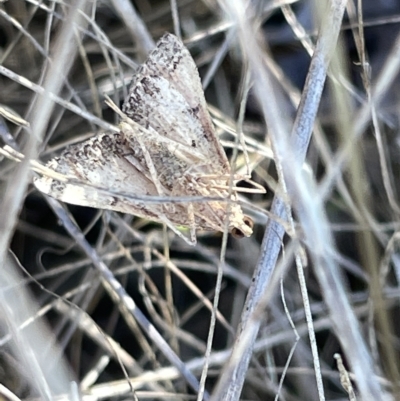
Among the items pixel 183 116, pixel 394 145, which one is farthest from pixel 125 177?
pixel 394 145

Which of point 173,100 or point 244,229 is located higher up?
point 173,100

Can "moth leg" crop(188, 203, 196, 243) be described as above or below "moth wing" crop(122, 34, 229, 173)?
below

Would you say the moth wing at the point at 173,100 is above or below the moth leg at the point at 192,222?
above

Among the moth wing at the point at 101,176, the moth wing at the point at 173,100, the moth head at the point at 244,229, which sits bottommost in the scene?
the moth head at the point at 244,229

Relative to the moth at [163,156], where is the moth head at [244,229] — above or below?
below

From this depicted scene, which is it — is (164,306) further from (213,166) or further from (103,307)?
(213,166)
